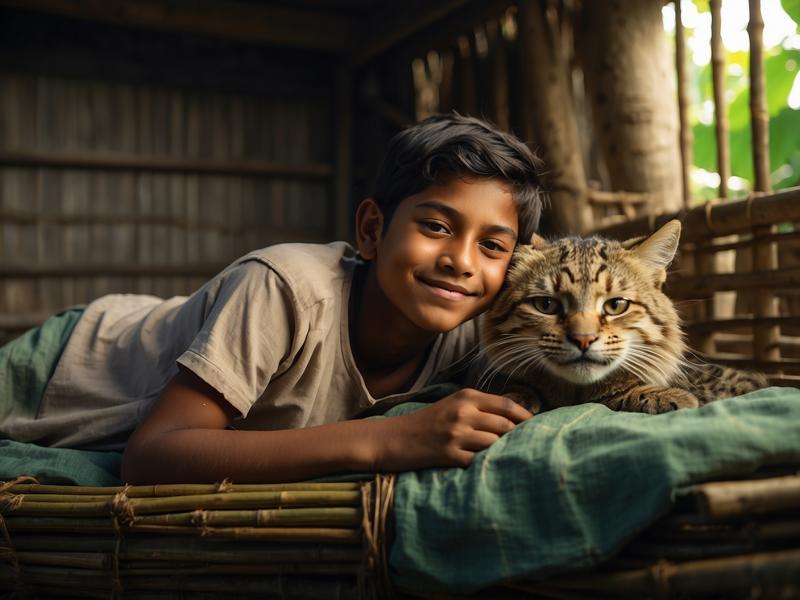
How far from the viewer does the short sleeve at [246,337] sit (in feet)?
6.28

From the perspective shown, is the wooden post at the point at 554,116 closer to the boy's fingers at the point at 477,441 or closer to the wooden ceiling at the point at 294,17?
the wooden ceiling at the point at 294,17

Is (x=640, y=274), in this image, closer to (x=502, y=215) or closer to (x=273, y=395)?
(x=502, y=215)

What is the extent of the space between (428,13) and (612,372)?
4042mm

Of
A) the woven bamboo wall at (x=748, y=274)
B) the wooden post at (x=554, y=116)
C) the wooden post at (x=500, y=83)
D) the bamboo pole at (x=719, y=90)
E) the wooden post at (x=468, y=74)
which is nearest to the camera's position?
the woven bamboo wall at (x=748, y=274)

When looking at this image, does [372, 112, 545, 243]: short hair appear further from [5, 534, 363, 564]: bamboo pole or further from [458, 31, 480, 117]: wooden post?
[458, 31, 480, 117]: wooden post

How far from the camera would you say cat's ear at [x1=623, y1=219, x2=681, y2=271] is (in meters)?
2.14

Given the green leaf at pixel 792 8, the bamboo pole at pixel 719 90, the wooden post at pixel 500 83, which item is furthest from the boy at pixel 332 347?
the wooden post at pixel 500 83

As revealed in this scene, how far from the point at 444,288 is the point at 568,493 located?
2.70 ft

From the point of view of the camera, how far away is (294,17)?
20.5 feet

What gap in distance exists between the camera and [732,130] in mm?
5281

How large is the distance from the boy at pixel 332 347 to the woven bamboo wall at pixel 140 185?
12.6 ft

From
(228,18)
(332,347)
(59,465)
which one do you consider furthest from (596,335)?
(228,18)

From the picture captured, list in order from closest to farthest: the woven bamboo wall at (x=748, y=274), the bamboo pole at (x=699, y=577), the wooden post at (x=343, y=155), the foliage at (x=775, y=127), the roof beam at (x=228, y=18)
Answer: the bamboo pole at (x=699, y=577) < the woven bamboo wall at (x=748, y=274) < the foliage at (x=775, y=127) < the roof beam at (x=228, y=18) < the wooden post at (x=343, y=155)

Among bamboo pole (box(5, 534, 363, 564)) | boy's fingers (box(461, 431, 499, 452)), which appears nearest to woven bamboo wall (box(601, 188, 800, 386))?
boy's fingers (box(461, 431, 499, 452))
